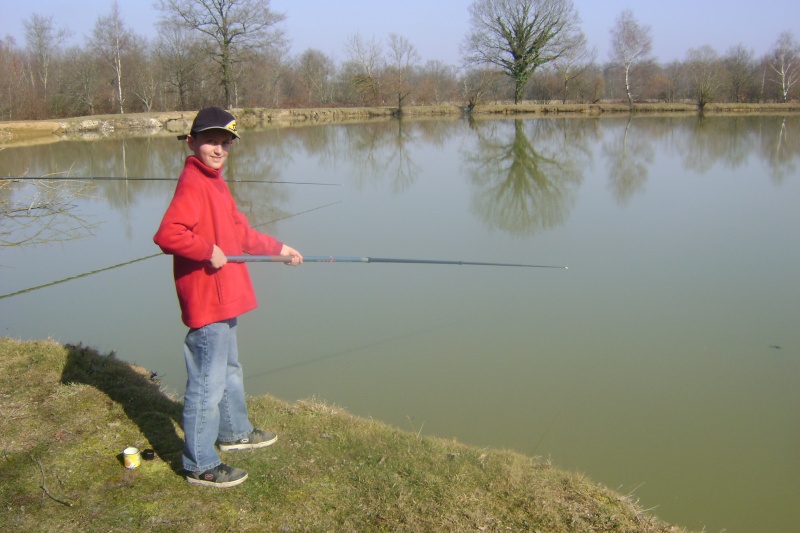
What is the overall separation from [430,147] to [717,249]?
29.3ft

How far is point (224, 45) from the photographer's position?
23.6 meters

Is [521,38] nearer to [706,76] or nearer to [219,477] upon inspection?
[706,76]

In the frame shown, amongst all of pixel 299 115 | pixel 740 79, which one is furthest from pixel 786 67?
pixel 299 115

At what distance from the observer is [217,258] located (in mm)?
1873

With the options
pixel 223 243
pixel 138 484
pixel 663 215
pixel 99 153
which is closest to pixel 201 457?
pixel 138 484

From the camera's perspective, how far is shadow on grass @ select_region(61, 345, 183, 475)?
2.24 metres

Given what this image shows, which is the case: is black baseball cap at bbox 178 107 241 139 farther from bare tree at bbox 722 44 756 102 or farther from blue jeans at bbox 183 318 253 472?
bare tree at bbox 722 44 756 102

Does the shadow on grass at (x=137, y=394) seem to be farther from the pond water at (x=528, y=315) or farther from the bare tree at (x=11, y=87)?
the bare tree at (x=11, y=87)

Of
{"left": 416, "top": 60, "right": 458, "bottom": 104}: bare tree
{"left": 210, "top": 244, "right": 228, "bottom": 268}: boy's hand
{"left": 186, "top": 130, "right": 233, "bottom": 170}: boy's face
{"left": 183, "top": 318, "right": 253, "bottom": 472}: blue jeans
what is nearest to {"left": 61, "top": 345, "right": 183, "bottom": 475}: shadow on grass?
{"left": 183, "top": 318, "right": 253, "bottom": 472}: blue jeans

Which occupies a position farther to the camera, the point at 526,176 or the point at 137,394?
the point at 526,176

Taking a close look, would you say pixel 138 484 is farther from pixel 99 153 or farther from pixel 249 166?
pixel 99 153

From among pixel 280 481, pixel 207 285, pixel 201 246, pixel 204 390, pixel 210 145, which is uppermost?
pixel 210 145

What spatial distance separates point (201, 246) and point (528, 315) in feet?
8.33

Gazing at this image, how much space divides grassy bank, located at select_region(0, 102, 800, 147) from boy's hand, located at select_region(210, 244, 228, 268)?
16.8m
